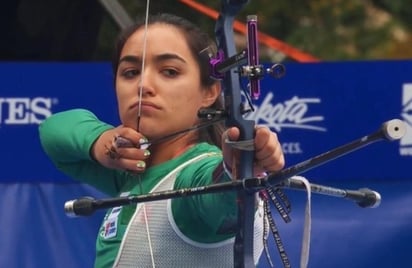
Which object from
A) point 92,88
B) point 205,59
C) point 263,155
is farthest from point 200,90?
point 92,88

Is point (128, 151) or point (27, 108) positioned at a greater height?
point (27, 108)

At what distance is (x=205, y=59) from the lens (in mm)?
1929

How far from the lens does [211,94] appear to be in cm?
199

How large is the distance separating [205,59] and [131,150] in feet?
0.65

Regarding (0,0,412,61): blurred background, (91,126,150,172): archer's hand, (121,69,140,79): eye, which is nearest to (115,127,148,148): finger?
(91,126,150,172): archer's hand

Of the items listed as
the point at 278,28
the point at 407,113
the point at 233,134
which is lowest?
the point at 233,134

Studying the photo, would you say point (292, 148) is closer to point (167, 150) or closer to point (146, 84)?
point (167, 150)

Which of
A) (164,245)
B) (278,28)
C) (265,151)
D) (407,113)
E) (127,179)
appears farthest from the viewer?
(278,28)

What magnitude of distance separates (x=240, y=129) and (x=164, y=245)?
1.16ft

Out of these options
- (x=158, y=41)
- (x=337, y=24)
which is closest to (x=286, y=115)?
(x=158, y=41)

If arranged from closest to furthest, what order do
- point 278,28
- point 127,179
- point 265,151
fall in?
point 265,151 → point 127,179 → point 278,28

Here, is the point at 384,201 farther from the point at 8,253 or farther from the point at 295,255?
the point at 8,253

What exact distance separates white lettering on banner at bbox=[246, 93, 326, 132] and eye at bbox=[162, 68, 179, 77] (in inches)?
40.5

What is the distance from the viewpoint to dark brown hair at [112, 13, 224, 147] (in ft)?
6.37
